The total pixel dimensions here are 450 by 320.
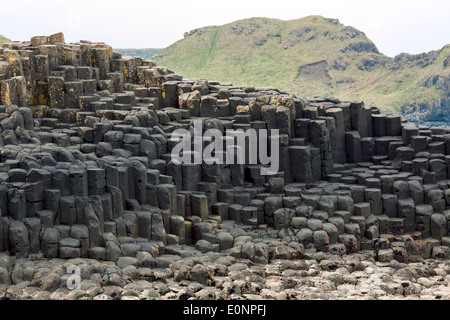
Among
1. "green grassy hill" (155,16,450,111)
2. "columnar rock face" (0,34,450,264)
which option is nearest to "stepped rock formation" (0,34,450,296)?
"columnar rock face" (0,34,450,264)

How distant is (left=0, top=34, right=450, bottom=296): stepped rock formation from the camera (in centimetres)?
2550

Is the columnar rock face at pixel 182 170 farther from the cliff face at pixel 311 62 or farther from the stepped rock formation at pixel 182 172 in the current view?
the cliff face at pixel 311 62

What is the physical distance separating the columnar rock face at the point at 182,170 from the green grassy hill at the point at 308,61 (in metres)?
43.0

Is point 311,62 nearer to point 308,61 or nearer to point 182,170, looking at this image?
point 308,61

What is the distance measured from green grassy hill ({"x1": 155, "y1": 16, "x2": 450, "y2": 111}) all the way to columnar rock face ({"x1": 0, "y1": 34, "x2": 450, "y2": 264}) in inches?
1694

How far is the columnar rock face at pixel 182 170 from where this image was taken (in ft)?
83.7

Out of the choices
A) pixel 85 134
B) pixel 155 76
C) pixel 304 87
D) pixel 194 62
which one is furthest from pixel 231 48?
pixel 85 134

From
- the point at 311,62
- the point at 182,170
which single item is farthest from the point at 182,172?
the point at 311,62

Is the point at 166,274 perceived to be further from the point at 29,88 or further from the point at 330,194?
the point at 29,88

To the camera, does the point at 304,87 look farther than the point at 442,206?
Yes

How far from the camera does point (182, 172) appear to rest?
29453mm

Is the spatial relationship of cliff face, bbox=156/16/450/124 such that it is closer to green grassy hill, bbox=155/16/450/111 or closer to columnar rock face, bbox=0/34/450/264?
green grassy hill, bbox=155/16/450/111

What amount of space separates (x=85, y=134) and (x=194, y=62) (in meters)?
57.8

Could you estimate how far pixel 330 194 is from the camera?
3097 cm
